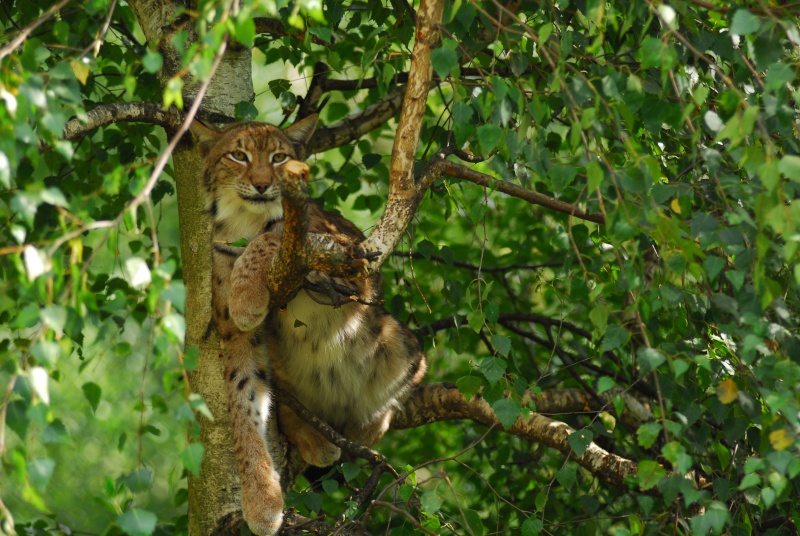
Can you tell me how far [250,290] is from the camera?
3688 millimetres

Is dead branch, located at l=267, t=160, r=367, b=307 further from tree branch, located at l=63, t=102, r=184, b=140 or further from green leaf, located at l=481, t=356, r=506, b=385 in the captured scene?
tree branch, located at l=63, t=102, r=184, b=140

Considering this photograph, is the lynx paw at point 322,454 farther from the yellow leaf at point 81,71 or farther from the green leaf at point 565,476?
the yellow leaf at point 81,71

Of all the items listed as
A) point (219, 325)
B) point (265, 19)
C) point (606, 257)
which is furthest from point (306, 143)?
point (606, 257)

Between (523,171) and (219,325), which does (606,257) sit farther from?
(219,325)

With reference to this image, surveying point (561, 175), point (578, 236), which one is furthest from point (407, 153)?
point (578, 236)

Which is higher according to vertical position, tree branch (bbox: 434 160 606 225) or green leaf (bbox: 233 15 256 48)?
green leaf (bbox: 233 15 256 48)

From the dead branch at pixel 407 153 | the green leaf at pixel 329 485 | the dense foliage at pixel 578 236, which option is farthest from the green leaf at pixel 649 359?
the green leaf at pixel 329 485

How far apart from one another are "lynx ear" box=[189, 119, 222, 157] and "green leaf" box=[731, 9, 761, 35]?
8.53ft

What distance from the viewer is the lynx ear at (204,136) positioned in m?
4.24

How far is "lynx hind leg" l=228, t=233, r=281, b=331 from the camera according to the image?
369cm

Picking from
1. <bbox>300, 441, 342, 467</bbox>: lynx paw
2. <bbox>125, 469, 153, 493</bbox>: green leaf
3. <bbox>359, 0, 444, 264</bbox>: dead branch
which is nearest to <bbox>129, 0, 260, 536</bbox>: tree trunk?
<bbox>300, 441, 342, 467</bbox>: lynx paw

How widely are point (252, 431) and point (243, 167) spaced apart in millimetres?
1173

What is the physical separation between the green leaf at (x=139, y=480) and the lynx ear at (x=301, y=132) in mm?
2629

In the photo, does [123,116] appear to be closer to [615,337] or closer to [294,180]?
[294,180]
